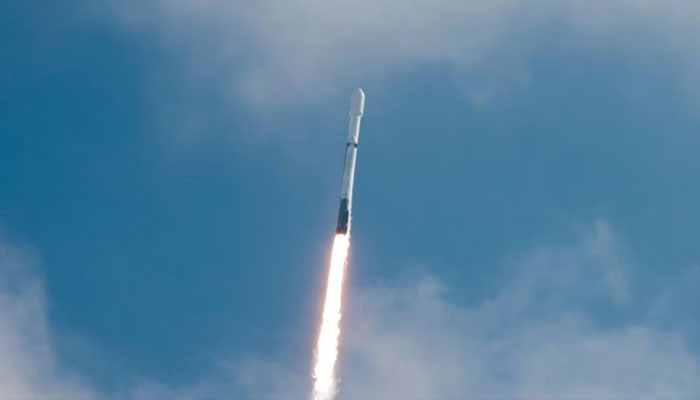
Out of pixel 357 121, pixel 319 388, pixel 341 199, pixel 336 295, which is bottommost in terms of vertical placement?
pixel 319 388

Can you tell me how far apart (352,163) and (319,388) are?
22.1 m

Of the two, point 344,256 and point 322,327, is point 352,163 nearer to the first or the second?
point 344,256

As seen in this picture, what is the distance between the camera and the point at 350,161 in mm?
107250

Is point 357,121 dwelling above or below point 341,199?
above

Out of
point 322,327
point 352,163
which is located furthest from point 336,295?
point 352,163

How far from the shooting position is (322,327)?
349 ft

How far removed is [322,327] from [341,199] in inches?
Answer: 500

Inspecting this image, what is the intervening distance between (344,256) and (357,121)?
1428 centimetres

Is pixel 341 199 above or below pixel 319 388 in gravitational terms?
above

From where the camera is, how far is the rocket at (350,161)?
105 metres

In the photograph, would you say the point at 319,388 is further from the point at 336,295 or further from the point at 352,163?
the point at 352,163

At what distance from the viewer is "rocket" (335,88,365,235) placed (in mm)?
104625

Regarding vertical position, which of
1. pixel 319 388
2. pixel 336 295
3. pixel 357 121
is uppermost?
pixel 357 121

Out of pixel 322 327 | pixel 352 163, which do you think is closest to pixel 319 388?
pixel 322 327
